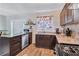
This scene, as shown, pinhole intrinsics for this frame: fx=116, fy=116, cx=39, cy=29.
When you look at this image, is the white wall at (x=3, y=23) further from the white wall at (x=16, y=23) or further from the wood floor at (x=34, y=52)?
the wood floor at (x=34, y=52)

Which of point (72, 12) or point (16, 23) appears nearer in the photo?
point (16, 23)

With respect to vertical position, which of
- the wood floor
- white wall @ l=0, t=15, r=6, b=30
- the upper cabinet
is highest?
the upper cabinet

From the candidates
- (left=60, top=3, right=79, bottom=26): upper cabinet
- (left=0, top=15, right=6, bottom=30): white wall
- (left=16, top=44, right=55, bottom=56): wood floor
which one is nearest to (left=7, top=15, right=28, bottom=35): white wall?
(left=0, top=15, right=6, bottom=30): white wall

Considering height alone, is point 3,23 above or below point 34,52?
above

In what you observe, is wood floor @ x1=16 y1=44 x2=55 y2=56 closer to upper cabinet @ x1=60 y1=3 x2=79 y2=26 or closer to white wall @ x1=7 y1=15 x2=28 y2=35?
white wall @ x1=7 y1=15 x2=28 y2=35

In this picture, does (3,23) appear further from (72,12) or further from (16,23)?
(72,12)

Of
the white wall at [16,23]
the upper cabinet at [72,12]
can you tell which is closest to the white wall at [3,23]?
Result: the white wall at [16,23]

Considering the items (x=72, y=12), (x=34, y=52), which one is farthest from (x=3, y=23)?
(x=72, y=12)

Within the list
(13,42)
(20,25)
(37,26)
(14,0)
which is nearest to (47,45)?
(37,26)

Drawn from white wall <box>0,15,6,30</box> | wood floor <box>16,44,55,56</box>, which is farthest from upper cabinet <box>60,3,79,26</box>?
white wall <box>0,15,6,30</box>

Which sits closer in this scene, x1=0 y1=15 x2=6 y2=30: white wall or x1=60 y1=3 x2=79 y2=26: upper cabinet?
x1=60 y1=3 x2=79 y2=26: upper cabinet

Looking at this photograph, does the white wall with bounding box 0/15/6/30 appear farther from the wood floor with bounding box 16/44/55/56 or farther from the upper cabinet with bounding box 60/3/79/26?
the upper cabinet with bounding box 60/3/79/26

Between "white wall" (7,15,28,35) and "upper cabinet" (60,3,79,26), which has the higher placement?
"upper cabinet" (60,3,79,26)

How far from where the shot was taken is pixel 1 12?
1345mm
